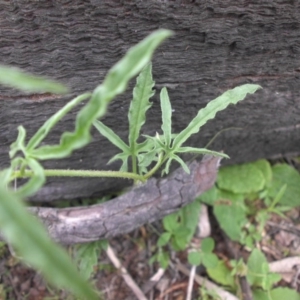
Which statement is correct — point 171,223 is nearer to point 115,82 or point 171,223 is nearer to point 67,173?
point 67,173

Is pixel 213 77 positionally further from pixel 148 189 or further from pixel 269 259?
pixel 269 259

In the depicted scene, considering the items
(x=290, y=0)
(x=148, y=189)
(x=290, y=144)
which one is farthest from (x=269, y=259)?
(x=290, y=0)

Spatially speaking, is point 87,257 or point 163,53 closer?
point 163,53

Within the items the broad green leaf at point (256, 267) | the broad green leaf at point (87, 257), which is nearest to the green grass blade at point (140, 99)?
the broad green leaf at point (87, 257)

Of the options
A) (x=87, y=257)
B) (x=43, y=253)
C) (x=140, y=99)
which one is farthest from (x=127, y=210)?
(x=43, y=253)

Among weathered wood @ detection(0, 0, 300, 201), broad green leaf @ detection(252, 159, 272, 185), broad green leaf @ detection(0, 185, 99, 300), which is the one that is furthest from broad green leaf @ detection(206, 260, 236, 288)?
broad green leaf @ detection(0, 185, 99, 300)

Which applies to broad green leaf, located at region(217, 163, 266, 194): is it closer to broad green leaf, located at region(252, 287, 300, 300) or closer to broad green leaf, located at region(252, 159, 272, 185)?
broad green leaf, located at region(252, 159, 272, 185)
